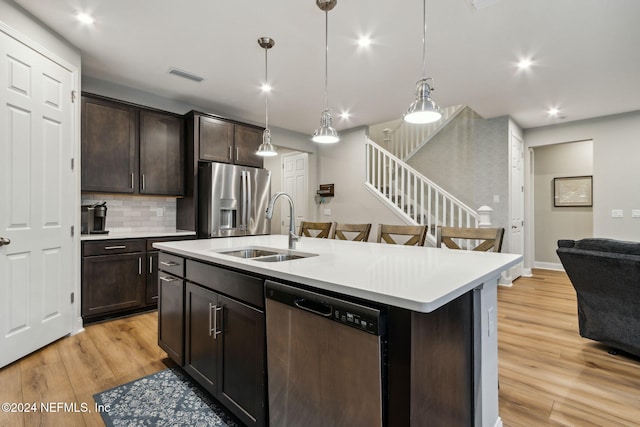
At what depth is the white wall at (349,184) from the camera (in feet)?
17.3

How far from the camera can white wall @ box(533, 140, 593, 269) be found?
581cm

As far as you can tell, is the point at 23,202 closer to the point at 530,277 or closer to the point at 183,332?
the point at 183,332

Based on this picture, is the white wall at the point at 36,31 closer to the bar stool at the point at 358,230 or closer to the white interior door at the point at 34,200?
the white interior door at the point at 34,200

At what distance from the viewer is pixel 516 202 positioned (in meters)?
5.07

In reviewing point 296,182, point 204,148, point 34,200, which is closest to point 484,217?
point 296,182

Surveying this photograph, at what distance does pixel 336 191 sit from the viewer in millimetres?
5758

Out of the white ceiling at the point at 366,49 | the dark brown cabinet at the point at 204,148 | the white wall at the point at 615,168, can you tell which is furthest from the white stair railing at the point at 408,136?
the dark brown cabinet at the point at 204,148

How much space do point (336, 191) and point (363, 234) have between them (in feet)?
9.49

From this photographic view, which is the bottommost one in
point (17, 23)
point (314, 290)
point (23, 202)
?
point (314, 290)

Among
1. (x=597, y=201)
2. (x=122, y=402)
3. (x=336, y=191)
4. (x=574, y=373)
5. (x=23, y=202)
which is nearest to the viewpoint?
(x=122, y=402)

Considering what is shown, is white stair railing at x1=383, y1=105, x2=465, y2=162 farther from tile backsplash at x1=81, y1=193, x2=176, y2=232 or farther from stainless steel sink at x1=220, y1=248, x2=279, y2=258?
stainless steel sink at x1=220, y1=248, x2=279, y2=258

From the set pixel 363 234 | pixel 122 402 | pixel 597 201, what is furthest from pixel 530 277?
pixel 122 402

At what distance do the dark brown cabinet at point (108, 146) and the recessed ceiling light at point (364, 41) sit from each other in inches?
102

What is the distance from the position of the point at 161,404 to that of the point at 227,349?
649 millimetres
